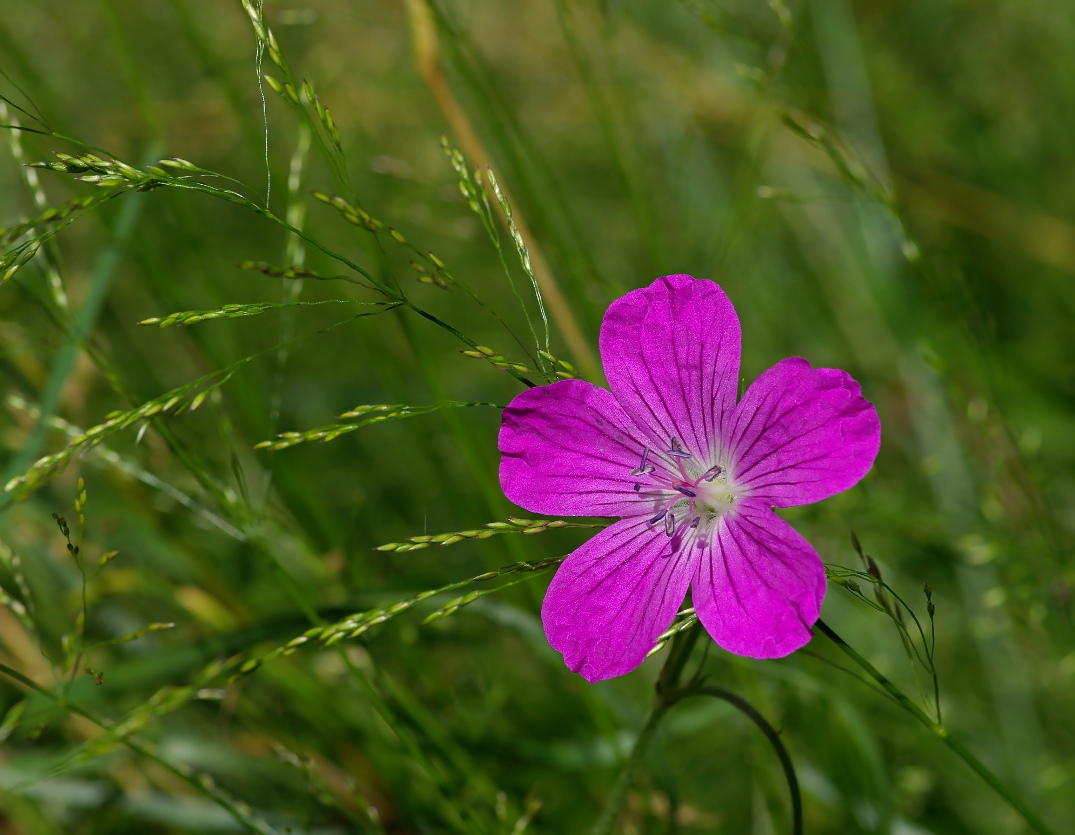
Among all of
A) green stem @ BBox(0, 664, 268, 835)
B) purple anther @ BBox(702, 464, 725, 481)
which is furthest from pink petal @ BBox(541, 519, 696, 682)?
green stem @ BBox(0, 664, 268, 835)

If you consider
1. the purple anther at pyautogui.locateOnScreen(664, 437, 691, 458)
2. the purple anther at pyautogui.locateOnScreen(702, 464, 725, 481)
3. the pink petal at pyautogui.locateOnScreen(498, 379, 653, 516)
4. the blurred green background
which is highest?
the pink petal at pyautogui.locateOnScreen(498, 379, 653, 516)

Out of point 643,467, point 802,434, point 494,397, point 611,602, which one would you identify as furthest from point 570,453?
point 494,397

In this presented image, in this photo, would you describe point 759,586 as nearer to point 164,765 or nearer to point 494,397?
point 164,765

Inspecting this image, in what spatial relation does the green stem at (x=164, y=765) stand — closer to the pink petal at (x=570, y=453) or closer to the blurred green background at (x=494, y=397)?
the blurred green background at (x=494, y=397)

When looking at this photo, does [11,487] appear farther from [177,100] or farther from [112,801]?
[177,100]

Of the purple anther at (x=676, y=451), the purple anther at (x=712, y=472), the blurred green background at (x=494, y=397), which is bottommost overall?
the blurred green background at (x=494, y=397)

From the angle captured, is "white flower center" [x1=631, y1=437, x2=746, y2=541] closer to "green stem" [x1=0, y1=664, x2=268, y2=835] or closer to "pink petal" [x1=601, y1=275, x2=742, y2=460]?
"pink petal" [x1=601, y1=275, x2=742, y2=460]

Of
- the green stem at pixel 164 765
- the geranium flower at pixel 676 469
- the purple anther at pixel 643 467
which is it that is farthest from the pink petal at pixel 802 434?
the green stem at pixel 164 765
